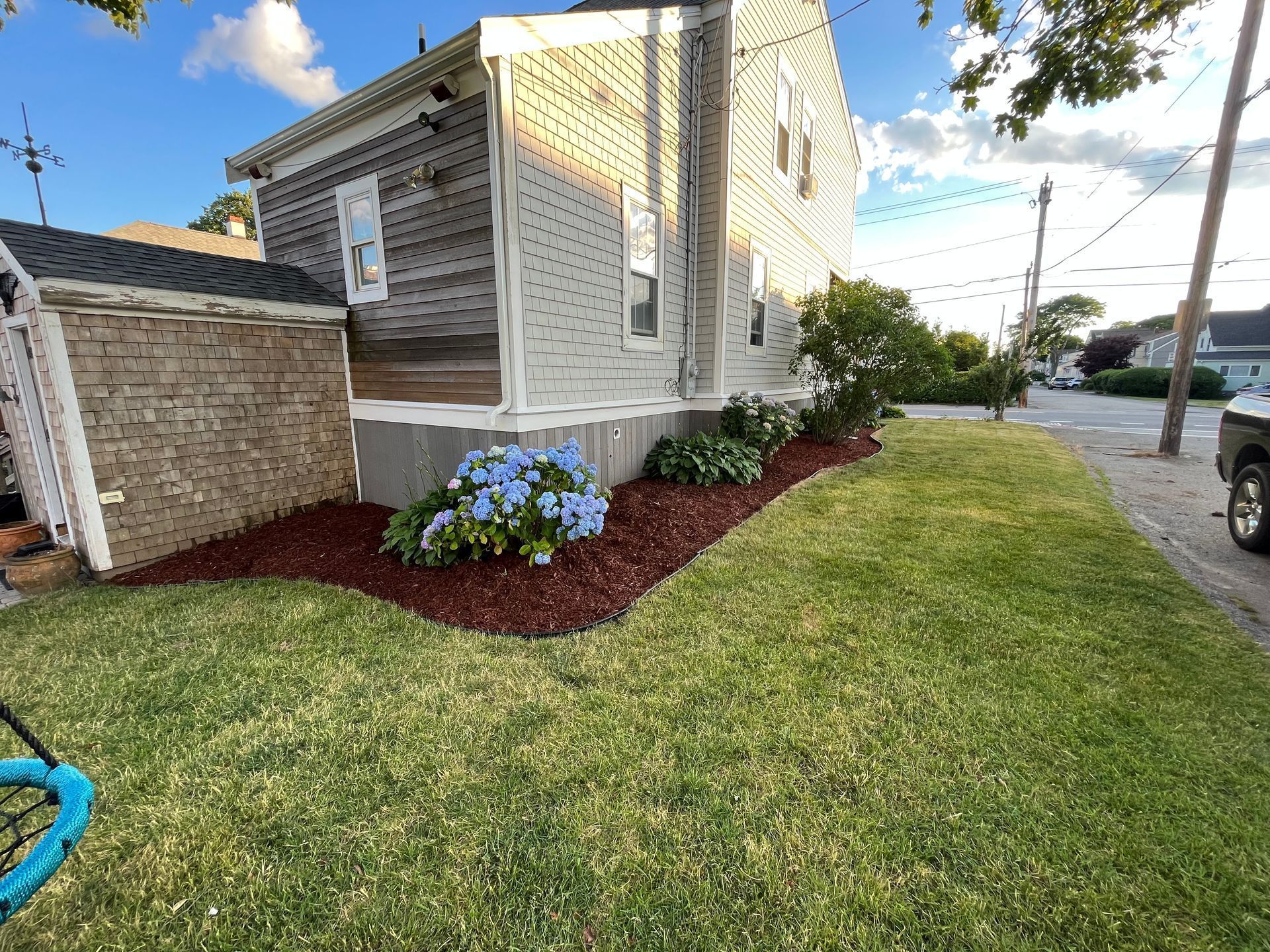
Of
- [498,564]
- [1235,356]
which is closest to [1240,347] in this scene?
[1235,356]

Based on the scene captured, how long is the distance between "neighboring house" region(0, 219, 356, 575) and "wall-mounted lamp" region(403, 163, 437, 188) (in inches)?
69.4

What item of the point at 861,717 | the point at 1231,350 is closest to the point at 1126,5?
the point at 861,717

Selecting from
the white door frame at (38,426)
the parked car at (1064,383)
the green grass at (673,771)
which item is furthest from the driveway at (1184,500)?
the parked car at (1064,383)

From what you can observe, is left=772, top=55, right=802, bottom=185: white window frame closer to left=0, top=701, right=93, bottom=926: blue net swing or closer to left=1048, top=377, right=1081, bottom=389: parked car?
left=0, top=701, right=93, bottom=926: blue net swing

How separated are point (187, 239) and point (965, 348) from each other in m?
36.3

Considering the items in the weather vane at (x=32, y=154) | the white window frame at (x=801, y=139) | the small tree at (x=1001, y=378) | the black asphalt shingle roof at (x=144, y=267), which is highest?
the weather vane at (x=32, y=154)

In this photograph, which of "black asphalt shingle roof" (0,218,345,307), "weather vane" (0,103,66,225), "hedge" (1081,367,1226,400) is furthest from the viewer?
"hedge" (1081,367,1226,400)

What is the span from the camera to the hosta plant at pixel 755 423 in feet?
24.0

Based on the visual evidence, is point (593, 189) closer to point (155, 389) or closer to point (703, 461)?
point (703, 461)

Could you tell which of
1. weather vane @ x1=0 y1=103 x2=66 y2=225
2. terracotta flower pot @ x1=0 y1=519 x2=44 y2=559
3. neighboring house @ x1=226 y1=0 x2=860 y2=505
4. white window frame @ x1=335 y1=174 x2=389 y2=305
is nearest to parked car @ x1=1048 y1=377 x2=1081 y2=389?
neighboring house @ x1=226 y1=0 x2=860 y2=505

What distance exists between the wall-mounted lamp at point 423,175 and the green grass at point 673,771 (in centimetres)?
386

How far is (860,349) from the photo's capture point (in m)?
8.66

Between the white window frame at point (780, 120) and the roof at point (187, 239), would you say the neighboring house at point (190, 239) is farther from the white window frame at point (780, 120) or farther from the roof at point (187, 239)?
the white window frame at point (780, 120)

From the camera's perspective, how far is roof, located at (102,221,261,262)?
42.3 feet
